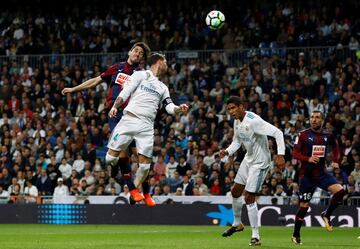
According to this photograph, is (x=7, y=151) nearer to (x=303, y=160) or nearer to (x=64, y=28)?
(x=64, y=28)

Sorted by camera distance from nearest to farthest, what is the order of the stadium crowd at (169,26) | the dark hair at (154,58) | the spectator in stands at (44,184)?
the dark hair at (154,58) → the spectator in stands at (44,184) → the stadium crowd at (169,26)

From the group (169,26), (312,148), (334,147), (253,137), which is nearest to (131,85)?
(253,137)

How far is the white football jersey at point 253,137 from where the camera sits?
16094 millimetres

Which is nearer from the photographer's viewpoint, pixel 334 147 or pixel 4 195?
pixel 334 147

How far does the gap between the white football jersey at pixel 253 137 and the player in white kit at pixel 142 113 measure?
149cm

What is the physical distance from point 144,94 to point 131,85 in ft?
1.00

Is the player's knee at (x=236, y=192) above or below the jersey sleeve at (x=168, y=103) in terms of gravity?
below

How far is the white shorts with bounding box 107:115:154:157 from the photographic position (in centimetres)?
1558

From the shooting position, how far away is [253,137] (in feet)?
53.5

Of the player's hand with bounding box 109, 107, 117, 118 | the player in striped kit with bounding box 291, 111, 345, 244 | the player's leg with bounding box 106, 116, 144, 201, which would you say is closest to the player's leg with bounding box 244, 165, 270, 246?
the player in striped kit with bounding box 291, 111, 345, 244

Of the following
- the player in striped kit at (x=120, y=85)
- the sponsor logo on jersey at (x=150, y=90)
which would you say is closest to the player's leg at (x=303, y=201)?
the player in striped kit at (x=120, y=85)

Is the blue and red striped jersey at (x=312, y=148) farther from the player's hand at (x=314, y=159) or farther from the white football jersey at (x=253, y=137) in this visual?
the white football jersey at (x=253, y=137)

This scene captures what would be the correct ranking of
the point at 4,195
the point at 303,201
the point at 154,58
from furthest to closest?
the point at 4,195 < the point at 303,201 < the point at 154,58

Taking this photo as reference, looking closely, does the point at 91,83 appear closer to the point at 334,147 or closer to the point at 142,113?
the point at 142,113
